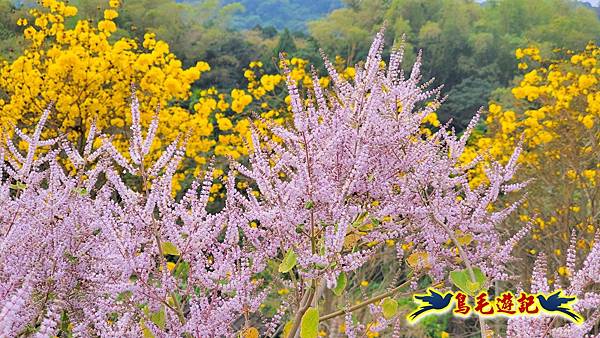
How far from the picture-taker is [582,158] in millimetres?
6559

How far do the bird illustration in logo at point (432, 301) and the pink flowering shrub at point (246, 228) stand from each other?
0.14 metres

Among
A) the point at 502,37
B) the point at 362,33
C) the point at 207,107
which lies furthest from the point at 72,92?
the point at 502,37

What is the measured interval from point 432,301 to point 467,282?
15 cm

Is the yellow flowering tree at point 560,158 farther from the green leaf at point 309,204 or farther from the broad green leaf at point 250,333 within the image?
the green leaf at point 309,204

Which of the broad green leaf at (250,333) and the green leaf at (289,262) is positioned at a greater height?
the green leaf at (289,262)

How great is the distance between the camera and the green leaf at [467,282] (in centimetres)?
144

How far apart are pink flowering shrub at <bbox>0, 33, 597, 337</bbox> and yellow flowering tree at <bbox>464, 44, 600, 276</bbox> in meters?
4.40

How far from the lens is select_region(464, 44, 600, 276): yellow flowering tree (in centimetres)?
613

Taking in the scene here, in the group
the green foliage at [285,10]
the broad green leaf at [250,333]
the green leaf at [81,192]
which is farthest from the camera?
the green foliage at [285,10]

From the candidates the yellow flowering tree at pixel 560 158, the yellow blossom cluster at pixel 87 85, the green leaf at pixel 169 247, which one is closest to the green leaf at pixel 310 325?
the green leaf at pixel 169 247

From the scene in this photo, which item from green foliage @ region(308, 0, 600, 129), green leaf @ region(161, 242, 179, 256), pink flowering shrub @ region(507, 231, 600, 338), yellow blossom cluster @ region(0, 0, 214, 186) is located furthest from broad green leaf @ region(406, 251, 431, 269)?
green foliage @ region(308, 0, 600, 129)

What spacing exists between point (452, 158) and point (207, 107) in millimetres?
4747

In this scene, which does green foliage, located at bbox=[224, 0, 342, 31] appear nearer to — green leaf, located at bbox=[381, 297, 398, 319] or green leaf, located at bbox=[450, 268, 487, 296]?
green leaf, located at bbox=[381, 297, 398, 319]

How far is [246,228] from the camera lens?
1619mm
